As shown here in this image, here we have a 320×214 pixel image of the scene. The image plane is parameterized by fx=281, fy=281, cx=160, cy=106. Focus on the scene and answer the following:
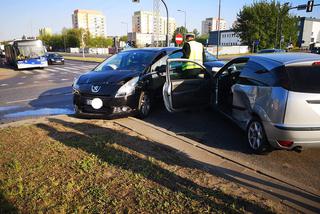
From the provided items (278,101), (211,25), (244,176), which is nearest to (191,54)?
(278,101)

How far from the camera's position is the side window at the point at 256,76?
13.7 ft

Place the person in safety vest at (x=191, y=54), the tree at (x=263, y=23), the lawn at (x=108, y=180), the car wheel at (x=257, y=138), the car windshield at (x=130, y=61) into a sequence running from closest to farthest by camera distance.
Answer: the lawn at (x=108, y=180)
the car wheel at (x=257, y=138)
the person in safety vest at (x=191, y=54)
the car windshield at (x=130, y=61)
the tree at (x=263, y=23)

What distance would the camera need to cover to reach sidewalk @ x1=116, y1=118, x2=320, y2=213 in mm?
2990

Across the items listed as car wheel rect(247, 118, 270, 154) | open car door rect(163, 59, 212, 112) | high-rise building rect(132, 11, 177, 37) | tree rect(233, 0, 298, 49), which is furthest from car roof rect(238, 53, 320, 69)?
high-rise building rect(132, 11, 177, 37)

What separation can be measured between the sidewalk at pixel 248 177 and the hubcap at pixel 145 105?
157cm

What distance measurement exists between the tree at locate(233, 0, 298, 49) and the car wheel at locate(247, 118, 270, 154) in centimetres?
3957

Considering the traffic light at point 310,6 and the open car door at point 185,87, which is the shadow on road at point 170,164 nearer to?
the open car door at point 185,87

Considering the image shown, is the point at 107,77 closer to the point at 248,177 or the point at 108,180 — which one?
the point at 108,180

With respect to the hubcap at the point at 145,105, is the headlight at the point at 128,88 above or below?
above

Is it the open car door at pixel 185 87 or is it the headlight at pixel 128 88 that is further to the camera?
the headlight at pixel 128 88

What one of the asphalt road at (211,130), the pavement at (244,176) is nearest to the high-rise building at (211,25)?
the asphalt road at (211,130)

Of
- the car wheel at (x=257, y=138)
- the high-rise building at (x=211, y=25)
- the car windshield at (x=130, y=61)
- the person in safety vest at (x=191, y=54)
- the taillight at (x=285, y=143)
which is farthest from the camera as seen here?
the high-rise building at (x=211, y=25)

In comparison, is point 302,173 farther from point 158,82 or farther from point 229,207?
point 158,82

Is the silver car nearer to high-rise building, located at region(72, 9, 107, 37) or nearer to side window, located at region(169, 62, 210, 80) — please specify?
side window, located at region(169, 62, 210, 80)
